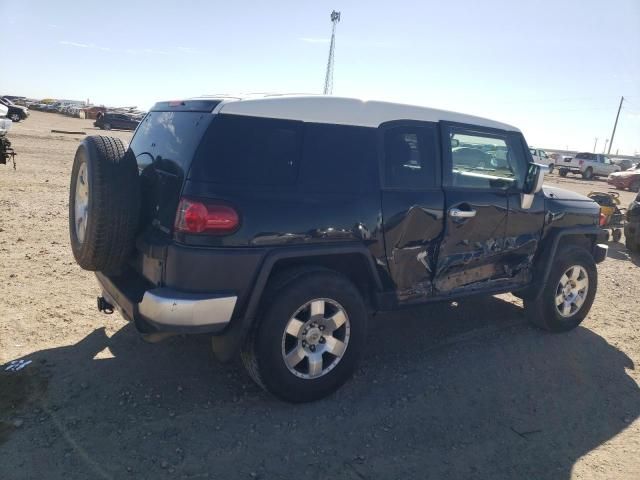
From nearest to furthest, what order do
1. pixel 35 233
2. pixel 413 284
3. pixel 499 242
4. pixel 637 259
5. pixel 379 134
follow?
pixel 379 134 → pixel 413 284 → pixel 499 242 → pixel 35 233 → pixel 637 259

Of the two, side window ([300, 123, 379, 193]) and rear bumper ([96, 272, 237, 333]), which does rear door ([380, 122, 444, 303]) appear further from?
rear bumper ([96, 272, 237, 333])

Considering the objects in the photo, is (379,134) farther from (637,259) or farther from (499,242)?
(637,259)

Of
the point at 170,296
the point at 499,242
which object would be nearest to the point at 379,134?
the point at 499,242

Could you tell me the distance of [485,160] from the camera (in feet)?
14.5

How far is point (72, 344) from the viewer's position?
405 cm

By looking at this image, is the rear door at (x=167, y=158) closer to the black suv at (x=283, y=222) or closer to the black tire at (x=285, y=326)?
the black suv at (x=283, y=222)

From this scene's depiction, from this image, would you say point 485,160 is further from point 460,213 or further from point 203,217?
point 203,217

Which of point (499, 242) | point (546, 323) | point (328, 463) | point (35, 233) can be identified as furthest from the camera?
point (35, 233)

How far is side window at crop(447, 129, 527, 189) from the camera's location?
411 cm

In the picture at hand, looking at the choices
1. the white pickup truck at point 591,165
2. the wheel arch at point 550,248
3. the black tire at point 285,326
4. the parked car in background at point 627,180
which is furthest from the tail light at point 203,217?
the white pickup truck at point 591,165

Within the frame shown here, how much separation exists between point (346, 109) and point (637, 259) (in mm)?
8011

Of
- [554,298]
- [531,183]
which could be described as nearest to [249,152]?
[531,183]

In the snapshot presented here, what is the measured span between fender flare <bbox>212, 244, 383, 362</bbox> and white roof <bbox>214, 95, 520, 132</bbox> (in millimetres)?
867

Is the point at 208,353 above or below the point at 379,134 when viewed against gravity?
below
